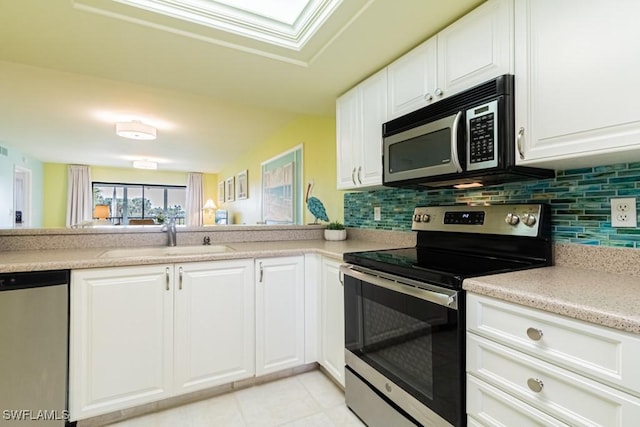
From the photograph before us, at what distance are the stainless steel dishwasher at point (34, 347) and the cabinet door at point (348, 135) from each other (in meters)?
1.66

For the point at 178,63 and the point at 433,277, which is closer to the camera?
the point at 433,277

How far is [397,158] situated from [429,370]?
3.40 ft

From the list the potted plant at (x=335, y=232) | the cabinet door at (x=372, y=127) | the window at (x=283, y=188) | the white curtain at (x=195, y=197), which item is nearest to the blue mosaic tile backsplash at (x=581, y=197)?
the cabinet door at (x=372, y=127)

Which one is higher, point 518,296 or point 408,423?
point 518,296

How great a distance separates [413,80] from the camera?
65.3 inches

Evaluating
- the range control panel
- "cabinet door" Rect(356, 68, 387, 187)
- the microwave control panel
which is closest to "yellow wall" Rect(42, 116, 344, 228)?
"cabinet door" Rect(356, 68, 387, 187)

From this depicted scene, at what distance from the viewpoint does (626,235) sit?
44.5 inches

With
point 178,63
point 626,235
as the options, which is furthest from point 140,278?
point 626,235

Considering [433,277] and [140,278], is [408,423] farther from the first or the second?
[140,278]

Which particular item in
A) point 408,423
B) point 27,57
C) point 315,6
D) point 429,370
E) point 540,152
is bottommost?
point 408,423

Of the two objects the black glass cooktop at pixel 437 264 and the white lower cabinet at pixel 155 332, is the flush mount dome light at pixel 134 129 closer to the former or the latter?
the white lower cabinet at pixel 155 332

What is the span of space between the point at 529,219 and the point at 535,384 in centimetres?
70

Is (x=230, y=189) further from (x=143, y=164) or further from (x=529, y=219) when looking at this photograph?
(x=529, y=219)

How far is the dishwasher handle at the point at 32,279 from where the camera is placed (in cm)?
136
